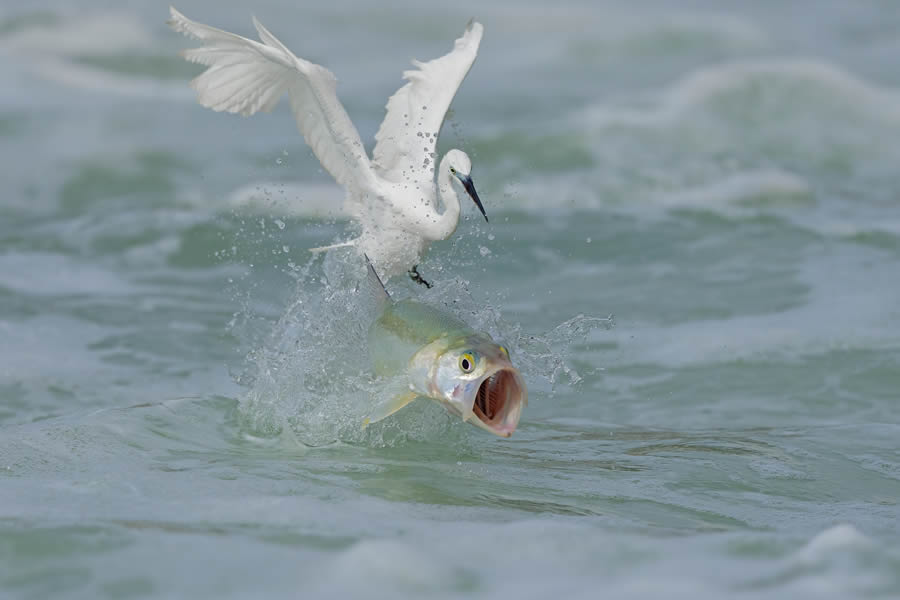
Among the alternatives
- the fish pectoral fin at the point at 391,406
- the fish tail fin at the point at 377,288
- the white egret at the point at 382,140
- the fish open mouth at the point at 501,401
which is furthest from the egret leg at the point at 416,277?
the fish open mouth at the point at 501,401

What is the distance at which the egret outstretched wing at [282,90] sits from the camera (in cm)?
586

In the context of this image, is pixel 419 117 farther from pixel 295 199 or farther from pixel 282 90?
pixel 295 199

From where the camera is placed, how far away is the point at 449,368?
14.4 feet

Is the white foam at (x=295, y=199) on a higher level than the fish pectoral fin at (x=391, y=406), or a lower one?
higher

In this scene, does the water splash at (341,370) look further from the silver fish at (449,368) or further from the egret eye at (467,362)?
the egret eye at (467,362)

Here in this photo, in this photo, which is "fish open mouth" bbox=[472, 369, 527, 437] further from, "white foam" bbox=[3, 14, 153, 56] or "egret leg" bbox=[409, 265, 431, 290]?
"white foam" bbox=[3, 14, 153, 56]

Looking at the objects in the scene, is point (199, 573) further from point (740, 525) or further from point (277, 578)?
point (740, 525)

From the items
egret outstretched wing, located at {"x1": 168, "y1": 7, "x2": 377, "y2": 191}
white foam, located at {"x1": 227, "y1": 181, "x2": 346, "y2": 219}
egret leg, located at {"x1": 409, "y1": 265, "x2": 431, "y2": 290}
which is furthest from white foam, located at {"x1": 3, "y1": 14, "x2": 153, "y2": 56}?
egret leg, located at {"x1": 409, "y1": 265, "x2": 431, "y2": 290}

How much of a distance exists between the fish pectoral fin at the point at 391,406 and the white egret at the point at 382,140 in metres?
1.55

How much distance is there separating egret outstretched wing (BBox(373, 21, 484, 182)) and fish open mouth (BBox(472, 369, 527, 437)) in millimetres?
1993

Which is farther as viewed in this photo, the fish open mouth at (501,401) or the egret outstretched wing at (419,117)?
the egret outstretched wing at (419,117)

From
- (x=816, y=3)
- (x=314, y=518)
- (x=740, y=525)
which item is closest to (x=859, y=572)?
(x=740, y=525)

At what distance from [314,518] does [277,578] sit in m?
0.62

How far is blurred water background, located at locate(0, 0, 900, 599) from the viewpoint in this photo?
145 inches
